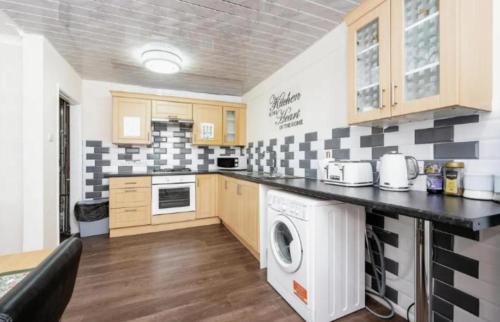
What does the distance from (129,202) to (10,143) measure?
54.0 inches

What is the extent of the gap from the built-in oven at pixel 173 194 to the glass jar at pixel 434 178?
284 cm

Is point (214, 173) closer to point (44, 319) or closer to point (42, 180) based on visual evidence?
point (42, 180)

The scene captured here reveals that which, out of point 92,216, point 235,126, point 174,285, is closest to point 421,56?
point 174,285

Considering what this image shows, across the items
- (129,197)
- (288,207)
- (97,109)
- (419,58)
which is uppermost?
(97,109)

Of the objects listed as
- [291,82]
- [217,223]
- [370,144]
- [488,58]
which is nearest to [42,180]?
[217,223]

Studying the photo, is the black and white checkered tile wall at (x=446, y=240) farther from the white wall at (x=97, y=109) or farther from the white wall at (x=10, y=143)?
the white wall at (x=97, y=109)

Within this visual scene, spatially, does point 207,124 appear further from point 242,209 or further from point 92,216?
point 92,216

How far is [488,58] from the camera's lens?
3.62 ft

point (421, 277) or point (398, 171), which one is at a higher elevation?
point (398, 171)

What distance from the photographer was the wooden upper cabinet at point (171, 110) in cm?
340

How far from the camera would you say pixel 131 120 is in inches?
129

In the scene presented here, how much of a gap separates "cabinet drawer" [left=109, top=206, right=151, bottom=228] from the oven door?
0.43 feet

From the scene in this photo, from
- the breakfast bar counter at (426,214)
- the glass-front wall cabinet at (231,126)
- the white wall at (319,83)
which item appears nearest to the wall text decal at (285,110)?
the white wall at (319,83)

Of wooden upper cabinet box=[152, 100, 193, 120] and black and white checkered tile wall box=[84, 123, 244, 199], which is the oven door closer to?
black and white checkered tile wall box=[84, 123, 244, 199]
